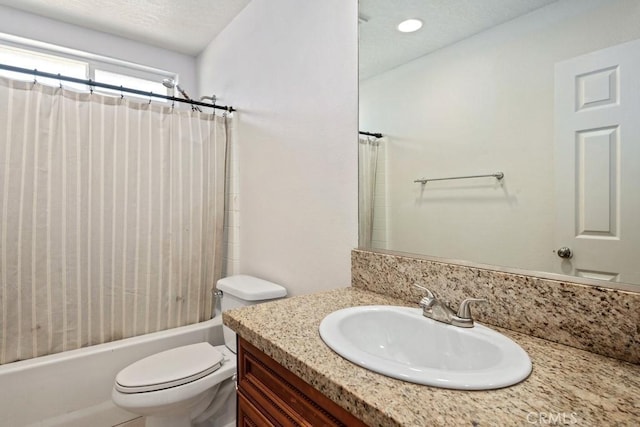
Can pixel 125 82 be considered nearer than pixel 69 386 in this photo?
No

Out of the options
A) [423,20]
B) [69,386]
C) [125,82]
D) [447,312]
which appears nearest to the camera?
[447,312]

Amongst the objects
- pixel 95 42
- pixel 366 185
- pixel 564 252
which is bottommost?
pixel 564 252

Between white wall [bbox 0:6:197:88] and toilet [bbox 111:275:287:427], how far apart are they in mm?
1968

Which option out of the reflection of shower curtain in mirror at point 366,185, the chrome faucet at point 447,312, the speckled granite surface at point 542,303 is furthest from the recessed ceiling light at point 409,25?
the chrome faucet at point 447,312

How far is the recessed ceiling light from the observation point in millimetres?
1102

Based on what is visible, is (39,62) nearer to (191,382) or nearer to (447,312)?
(191,382)

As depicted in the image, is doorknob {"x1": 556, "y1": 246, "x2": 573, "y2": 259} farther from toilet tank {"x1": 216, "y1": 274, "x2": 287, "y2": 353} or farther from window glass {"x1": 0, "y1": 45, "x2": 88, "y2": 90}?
window glass {"x1": 0, "y1": 45, "x2": 88, "y2": 90}

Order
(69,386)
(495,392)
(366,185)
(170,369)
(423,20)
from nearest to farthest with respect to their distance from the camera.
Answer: (495,392) < (423,20) < (366,185) < (170,369) < (69,386)

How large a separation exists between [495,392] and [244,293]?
121 centimetres

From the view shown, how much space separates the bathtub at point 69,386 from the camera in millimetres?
1414

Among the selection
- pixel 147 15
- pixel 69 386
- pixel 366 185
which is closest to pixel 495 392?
pixel 366 185

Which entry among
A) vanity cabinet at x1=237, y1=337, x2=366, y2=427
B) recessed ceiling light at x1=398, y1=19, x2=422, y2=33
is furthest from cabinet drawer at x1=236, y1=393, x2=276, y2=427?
recessed ceiling light at x1=398, y1=19, x2=422, y2=33

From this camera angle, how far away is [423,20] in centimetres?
108

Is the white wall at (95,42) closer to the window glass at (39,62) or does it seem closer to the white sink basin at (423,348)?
the window glass at (39,62)
